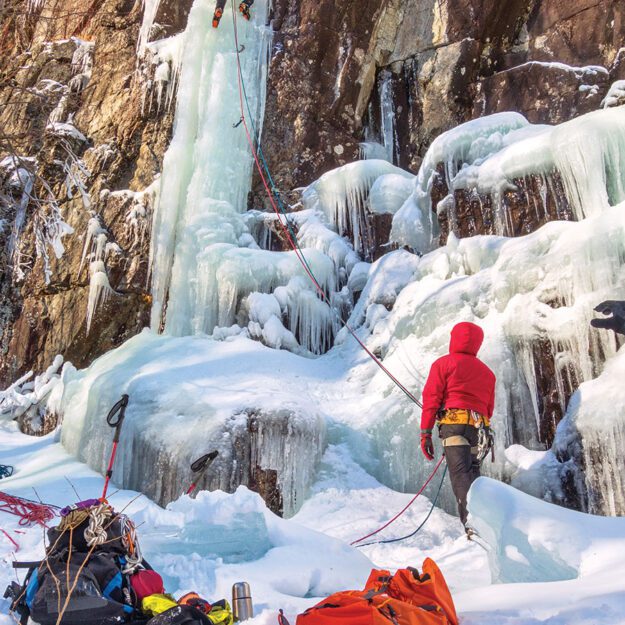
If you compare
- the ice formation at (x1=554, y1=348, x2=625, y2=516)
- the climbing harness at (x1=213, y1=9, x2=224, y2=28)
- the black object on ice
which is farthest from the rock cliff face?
the ice formation at (x1=554, y1=348, x2=625, y2=516)

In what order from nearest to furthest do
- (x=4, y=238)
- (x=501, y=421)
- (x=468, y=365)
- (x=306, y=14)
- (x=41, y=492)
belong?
1. (x=468, y=365)
2. (x=501, y=421)
3. (x=41, y=492)
4. (x=306, y=14)
5. (x=4, y=238)

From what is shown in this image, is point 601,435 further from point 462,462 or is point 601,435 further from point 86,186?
point 86,186

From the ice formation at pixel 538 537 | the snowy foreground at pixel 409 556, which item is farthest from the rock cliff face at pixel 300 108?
the ice formation at pixel 538 537

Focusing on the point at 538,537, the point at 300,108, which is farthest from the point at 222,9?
the point at 538,537

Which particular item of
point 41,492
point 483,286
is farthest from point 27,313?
point 483,286

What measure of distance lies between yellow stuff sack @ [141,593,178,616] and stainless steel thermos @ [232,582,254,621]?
245 mm

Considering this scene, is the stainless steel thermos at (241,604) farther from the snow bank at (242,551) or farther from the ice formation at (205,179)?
the ice formation at (205,179)

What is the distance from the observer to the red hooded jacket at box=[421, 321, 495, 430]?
4.34 meters

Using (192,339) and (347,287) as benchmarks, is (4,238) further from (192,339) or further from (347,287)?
(347,287)

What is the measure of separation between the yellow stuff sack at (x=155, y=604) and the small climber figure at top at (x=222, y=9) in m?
9.94

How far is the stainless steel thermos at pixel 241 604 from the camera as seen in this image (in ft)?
7.80

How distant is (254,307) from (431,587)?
233 inches

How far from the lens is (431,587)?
2.23 m

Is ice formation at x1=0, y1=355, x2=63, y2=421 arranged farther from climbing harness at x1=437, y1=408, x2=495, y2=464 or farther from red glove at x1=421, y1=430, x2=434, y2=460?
climbing harness at x1=437, y1=408, x2=495, y2=464
